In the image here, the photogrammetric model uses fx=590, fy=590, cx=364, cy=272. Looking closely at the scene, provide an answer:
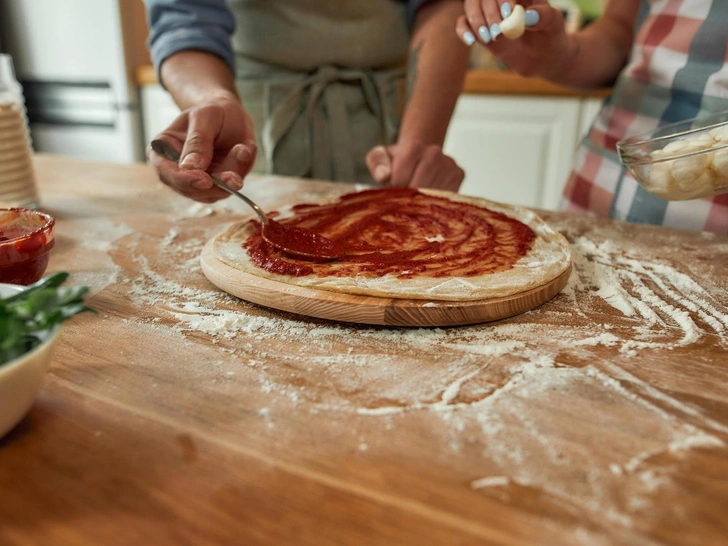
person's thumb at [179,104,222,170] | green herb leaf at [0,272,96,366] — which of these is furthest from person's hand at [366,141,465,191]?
green herb leaf at [0,272,96,366]

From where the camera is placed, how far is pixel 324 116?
151 centimetres

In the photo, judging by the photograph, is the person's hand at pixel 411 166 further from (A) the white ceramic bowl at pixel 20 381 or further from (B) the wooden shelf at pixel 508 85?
(B) the wooden shelf at pixel 508 85

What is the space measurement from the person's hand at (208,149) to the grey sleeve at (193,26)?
0.81ft

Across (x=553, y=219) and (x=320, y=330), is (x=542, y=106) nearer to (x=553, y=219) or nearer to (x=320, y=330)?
(x=553, y=219)

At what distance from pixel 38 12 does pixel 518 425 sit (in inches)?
124

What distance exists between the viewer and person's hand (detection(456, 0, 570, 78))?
0.97 m

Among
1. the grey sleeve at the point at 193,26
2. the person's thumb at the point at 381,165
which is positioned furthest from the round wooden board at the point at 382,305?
the grey sleeve at the point at 193,26

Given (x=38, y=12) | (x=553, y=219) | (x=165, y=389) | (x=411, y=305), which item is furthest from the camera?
(x=38, y=12)

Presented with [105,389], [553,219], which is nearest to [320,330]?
[105,389]

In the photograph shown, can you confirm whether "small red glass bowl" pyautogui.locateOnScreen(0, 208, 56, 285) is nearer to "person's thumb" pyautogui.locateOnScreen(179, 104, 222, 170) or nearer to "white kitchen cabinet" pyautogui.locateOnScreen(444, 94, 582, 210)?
"person's thumb" pyautogui.locateOnScreen(179, 104, 222, 170)

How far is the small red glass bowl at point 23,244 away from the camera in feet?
2.38

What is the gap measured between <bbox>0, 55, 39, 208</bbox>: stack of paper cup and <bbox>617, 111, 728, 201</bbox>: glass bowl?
106 cm

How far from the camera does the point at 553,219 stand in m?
1.13

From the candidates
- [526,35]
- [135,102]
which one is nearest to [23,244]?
[526,35]
